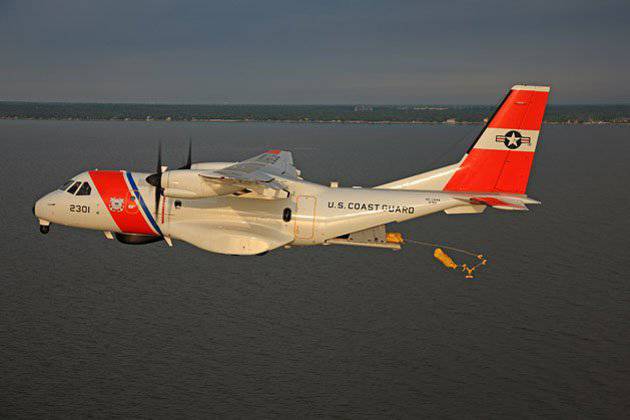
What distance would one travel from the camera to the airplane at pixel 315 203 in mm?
25422

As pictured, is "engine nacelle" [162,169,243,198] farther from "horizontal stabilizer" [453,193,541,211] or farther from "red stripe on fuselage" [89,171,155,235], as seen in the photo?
"horizontal stabilizer" [453,193,541,211]

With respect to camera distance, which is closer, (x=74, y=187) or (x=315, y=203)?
(x=315, y=203)

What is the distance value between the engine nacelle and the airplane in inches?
113

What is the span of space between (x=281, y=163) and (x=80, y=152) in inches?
2822

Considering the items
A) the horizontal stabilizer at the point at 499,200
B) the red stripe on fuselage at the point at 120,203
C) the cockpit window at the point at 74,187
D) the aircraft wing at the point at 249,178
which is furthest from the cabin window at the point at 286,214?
the cockpit window at the point at 74,187

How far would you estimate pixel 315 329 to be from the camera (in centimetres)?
2116

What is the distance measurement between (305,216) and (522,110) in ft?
35.1

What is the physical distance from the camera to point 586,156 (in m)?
94.0

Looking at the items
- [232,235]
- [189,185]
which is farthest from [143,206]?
[189,185]

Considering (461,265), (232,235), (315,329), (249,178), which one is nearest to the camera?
(315,329)

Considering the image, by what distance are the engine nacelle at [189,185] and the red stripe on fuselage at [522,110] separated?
1251 centimetres

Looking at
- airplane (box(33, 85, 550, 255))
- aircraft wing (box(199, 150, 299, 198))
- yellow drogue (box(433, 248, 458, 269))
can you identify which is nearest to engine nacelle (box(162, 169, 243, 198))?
aircraft wing (box(199, 150, 299, 198))

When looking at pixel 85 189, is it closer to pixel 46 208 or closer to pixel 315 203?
pixel 46 208

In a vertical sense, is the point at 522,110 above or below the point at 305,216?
above
